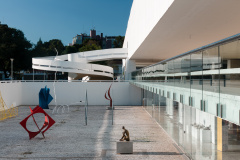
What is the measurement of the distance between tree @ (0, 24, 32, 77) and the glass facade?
3702 cm

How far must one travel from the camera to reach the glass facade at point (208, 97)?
3.90 m

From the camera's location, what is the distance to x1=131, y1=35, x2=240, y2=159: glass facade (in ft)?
12.8

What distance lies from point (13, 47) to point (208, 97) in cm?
4189

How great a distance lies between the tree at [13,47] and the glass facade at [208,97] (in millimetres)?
37024

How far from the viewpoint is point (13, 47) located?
139 feet

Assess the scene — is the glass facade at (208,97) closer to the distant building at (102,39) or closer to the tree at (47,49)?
the tree at (47,49)

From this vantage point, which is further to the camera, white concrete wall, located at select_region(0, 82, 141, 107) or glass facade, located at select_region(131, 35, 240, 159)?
white concrete wall, located at select_region(0, 82, 141, 107)

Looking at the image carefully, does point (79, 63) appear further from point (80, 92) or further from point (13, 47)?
point (13, 47)

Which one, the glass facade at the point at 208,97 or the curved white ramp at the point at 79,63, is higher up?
the curved white ramp at the point at 79,63

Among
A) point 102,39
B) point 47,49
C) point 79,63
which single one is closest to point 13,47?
point 79,63

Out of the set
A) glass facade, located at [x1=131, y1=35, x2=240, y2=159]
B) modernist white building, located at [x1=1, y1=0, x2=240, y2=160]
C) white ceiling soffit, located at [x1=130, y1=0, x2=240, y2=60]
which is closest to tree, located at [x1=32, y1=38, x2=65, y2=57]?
white ceiling soffit, located at [x1=130, y1=0, x2=240, y2=60]

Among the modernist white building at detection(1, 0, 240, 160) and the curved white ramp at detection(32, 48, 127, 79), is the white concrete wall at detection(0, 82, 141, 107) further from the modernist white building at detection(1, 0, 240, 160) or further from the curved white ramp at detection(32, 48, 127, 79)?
the modernist white building at detection(1, 0, 240, 160)

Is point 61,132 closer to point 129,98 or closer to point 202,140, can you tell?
point 202,140

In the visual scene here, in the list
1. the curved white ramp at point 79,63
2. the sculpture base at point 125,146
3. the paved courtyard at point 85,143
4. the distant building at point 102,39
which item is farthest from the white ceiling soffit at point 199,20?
the distant building at point 102,39
